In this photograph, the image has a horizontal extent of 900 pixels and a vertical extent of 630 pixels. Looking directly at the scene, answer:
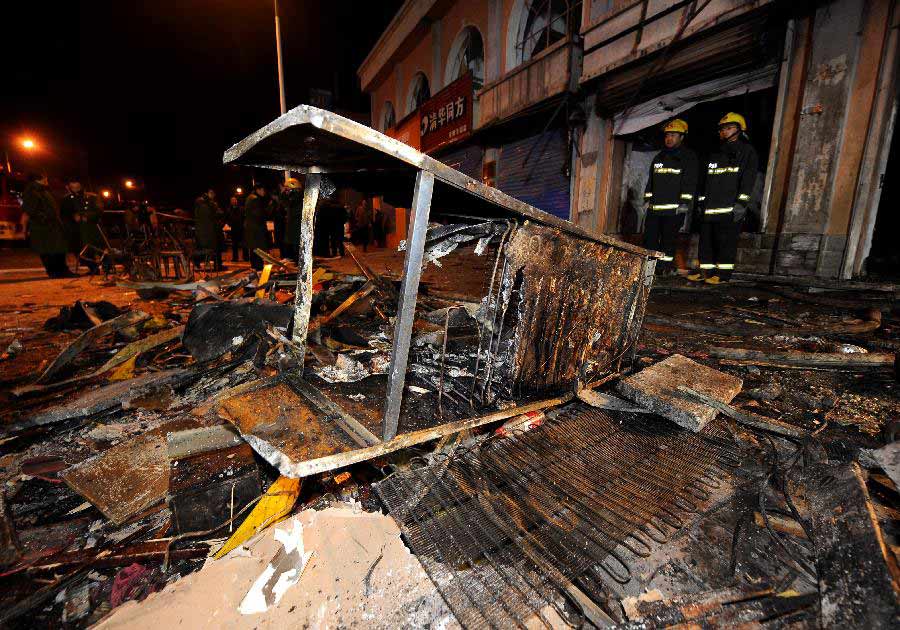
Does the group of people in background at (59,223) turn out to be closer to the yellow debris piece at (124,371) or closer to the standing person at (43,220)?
the standing person at (43,220)

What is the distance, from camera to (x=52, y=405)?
2727mm

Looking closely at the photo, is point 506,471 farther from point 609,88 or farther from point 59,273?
point 59,273

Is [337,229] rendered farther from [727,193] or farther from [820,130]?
[820,130]

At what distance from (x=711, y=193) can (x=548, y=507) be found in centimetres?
696

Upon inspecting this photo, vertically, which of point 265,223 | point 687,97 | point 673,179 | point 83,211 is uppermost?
point 687,97

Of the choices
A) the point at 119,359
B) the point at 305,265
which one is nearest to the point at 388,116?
the point at 119,359

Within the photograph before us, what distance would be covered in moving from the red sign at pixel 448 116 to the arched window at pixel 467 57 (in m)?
0.51

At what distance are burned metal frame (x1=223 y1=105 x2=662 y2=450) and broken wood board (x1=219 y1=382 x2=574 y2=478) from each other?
13 centimetres

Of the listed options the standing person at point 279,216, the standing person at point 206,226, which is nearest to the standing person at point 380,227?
the standing person at point 279,216

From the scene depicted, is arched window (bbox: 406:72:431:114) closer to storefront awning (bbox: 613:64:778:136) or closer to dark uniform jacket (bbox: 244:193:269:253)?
dark uniform jacket (bbox: 244:193:269:253)

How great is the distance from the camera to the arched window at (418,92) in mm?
16453

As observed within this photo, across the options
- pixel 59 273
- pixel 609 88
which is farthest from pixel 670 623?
pixel 59 273

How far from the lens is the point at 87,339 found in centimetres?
361

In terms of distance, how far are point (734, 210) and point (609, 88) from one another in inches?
160
